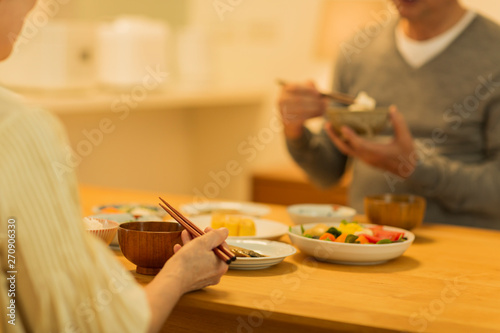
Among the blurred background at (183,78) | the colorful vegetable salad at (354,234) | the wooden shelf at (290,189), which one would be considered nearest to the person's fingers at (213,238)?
the colorful vegetable salad at (354,234)

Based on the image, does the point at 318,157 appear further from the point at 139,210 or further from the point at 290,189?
the point at 290,189

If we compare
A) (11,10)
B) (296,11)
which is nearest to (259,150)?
(296,11)

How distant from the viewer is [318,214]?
1.62m

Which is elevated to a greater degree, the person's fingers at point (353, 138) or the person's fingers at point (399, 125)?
the person's fingers at point (399, 125)

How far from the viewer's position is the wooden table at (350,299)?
38.2 inches

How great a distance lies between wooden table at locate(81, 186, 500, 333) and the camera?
38.2 inches

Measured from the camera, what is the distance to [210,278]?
3.42 ft

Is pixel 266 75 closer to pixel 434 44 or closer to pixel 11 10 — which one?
pixel 434 44

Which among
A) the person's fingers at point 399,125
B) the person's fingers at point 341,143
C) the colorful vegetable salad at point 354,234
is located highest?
the person's fingers at point 399,125

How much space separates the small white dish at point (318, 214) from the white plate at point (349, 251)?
233 mm

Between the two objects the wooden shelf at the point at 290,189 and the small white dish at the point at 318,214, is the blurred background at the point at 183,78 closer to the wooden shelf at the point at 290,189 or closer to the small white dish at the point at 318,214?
the wooden shelf at the point at 290,189

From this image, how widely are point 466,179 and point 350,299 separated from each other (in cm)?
97

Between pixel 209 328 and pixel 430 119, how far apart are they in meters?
1.23

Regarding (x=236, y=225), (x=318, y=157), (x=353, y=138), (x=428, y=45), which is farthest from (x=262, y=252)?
(x=428, y=45)
